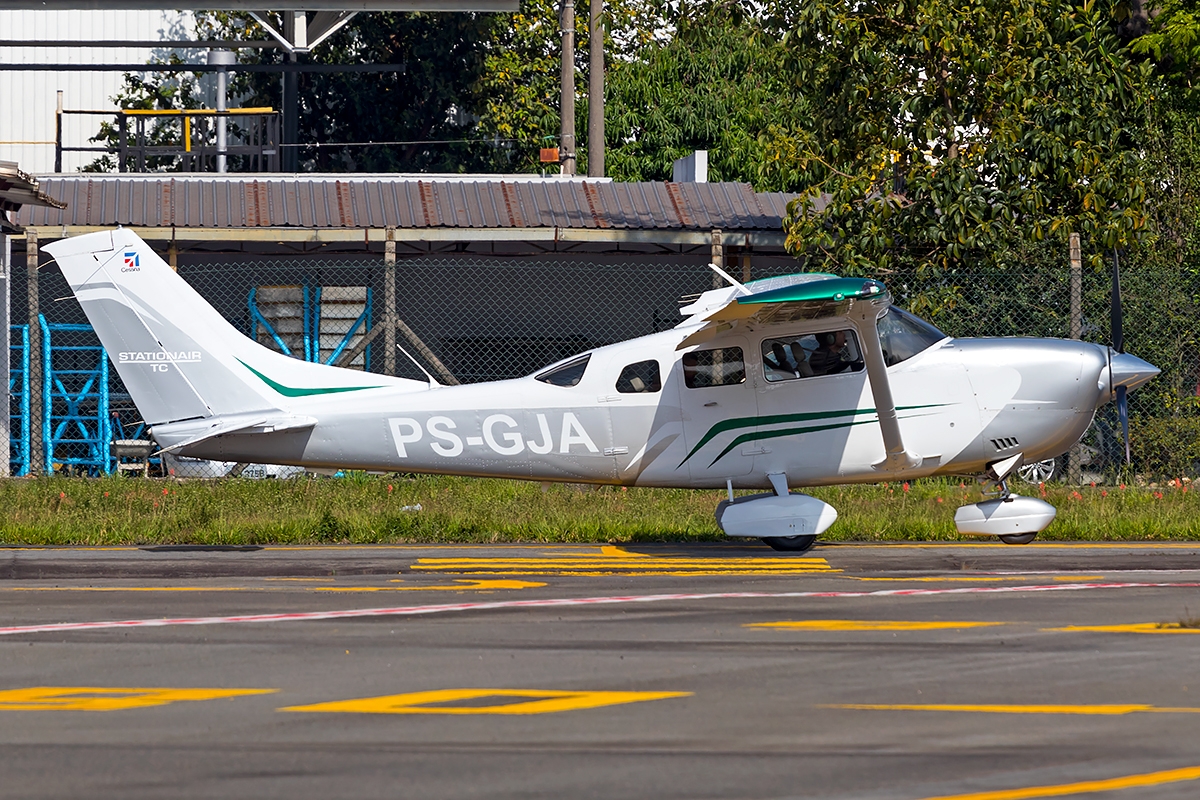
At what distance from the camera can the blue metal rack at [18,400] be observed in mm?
18203

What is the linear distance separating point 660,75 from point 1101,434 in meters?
18.5

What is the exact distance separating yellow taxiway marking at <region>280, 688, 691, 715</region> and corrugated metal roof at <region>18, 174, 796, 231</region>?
45.7 ft

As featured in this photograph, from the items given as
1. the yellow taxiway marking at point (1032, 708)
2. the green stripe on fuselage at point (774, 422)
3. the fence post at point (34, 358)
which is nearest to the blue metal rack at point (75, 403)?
the fence post at point (34, 358)

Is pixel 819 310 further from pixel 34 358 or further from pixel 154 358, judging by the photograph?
pixel 34 358

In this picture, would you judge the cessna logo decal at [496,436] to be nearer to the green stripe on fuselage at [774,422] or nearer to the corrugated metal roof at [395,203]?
the green stripe on fuselage at [774,422]

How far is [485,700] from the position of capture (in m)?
6.47

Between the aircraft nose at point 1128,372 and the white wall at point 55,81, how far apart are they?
26.5 meters

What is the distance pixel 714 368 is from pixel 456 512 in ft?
11.6

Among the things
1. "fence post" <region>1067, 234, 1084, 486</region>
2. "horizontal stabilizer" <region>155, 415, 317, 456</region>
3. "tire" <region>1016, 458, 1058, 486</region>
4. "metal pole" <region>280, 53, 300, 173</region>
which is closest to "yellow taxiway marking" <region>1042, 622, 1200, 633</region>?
"horizontal stabilizer" <region>155, 415, 317, 456</region>

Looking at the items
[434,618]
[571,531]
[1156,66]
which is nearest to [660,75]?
[1156,66]

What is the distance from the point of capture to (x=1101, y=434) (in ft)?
57.1

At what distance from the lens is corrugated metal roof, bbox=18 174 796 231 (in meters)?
20.0

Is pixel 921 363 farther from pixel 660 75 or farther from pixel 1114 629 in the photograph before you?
pixel 660 75

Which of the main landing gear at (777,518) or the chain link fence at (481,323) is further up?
the chain link fence at (481,323)
